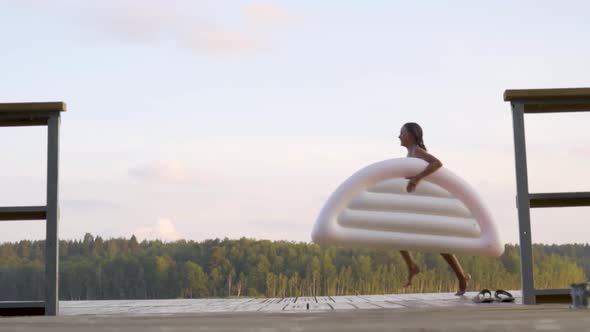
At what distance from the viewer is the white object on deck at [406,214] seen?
13.5 ft

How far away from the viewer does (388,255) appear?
4.57 meters

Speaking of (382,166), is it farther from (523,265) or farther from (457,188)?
(523,265)

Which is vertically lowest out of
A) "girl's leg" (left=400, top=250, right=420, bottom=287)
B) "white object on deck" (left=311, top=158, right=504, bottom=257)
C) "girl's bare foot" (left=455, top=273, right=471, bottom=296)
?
"girl's bare foot" (left=455, top=273, right=471, bottom=296)

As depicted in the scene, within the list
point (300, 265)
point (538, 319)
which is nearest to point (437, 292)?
point (300, 265)

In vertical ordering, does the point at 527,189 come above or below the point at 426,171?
below

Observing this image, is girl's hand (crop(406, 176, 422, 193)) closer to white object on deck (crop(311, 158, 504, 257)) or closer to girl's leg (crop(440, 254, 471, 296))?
white object on deck (crop(311, 158, 504, 257))

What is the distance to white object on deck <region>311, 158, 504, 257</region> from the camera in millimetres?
4121

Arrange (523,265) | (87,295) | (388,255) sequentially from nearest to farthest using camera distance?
(523,265)
(388,255)
(87,295)

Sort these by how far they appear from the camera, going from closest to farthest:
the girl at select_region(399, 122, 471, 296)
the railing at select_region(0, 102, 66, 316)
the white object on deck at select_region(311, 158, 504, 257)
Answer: the railing at select_region(0, 102, 66, 316) < the white object on deck at select_region(311, 158, 504, 257) < the girl at select_region(399, 122, 471, 296)

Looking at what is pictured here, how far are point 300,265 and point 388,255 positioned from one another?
21.2 inches

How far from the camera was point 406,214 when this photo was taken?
165 inches

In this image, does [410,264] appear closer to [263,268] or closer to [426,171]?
[426,171]

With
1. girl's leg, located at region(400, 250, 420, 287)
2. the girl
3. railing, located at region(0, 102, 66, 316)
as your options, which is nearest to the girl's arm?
the girl

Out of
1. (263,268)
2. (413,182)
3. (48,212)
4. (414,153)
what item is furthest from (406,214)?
(48,212)
